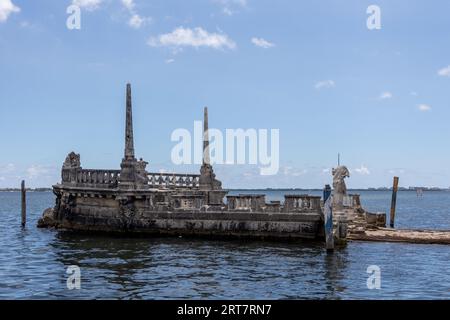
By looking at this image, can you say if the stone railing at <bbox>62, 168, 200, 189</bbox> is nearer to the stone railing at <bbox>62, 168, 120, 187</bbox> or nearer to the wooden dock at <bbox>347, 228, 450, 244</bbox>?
the stone railing at <bbox>62, 168, 120, 187</bbox>

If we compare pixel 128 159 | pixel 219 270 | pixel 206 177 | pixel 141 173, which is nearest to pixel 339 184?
pixel 219 270

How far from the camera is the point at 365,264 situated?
21281mm

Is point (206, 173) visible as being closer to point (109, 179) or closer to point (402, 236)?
point (109, 179)

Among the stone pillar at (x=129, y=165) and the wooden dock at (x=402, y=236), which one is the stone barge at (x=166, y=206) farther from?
the wooden dock at (x=402, y=236)

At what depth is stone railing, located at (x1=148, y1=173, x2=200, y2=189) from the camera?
33.8m

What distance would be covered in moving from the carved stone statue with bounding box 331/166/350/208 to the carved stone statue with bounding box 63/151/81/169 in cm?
1613

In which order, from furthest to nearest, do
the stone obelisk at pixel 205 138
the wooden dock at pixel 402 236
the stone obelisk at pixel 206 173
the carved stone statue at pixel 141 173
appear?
the stone obelisk at pixel 206 173
the stone obelisk at pixel 205 138
the carved stone statue at pixel 141 173
the wooden dock at pixel 402 236

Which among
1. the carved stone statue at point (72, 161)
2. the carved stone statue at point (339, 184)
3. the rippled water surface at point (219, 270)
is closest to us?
the rippled water surface at point (219, 270)

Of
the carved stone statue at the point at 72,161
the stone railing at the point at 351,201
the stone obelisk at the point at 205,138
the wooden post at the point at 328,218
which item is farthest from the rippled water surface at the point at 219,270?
the stone obelisk at the point at 205,138

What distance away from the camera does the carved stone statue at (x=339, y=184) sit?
2678cm

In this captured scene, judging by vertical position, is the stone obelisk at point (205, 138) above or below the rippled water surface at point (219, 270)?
above

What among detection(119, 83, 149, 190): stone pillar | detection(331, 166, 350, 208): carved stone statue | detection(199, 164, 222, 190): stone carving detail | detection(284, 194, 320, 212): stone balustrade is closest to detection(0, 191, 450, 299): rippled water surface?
detection(284, 194, 320, 212): stone balustrade
